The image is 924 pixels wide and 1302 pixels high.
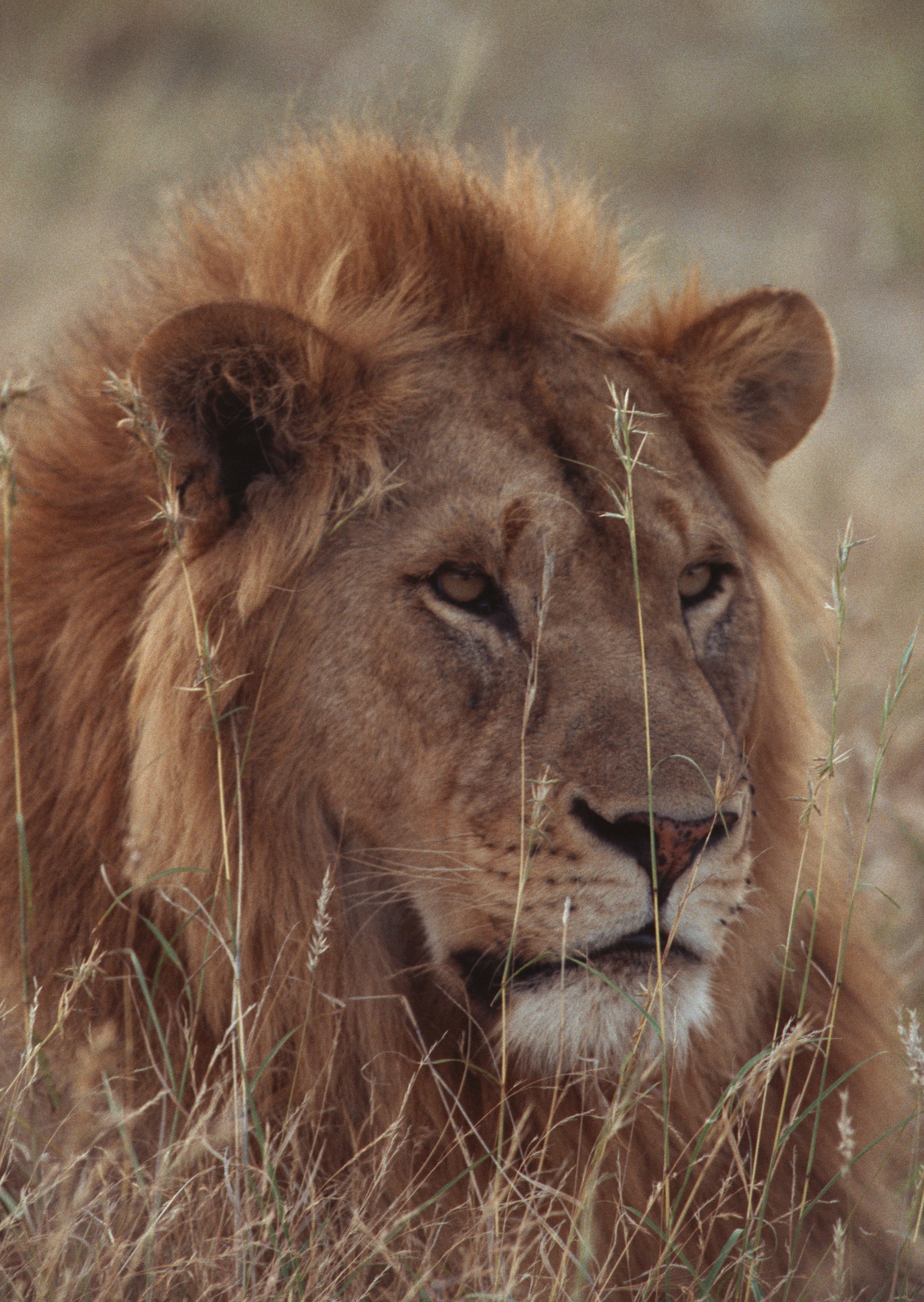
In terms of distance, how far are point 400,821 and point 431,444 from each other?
734 millimetres

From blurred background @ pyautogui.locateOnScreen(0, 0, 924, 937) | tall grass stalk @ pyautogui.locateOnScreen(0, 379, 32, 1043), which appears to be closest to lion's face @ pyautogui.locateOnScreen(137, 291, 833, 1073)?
tall grass stalk @ pyautogui.locateOnScreen(0, 379, 32, 1043)

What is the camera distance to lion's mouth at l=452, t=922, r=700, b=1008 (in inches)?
98.9

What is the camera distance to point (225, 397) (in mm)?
2740

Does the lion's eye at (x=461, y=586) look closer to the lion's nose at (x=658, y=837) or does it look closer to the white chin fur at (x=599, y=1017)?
the lion's nose at (x=658, y=837)

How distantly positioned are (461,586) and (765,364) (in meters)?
1.04

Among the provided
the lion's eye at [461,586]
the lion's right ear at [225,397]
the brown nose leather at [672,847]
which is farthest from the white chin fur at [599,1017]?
the lion's right ear at [225,397]

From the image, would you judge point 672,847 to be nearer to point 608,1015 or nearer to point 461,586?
point 608,1015

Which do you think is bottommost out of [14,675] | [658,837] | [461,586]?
[14,675]

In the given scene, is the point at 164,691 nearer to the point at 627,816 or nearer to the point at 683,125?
the point at 627,816

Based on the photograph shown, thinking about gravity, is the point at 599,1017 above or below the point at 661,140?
below

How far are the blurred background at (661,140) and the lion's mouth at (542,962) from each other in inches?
63.0

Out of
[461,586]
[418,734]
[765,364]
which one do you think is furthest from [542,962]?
[765,364]

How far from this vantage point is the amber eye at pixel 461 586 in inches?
110

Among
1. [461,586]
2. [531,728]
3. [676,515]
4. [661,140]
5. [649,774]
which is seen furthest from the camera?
[661,140]
